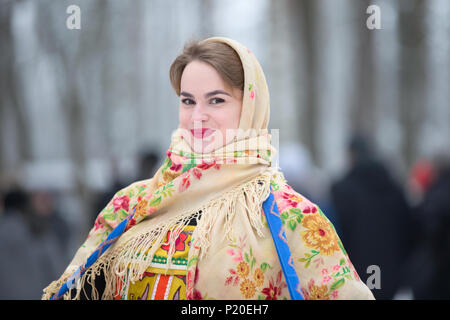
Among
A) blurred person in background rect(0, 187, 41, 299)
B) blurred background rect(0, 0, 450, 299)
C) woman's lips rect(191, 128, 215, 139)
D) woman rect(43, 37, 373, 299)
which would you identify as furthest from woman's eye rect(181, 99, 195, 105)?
blurred person in background rect(0, 187, 41, 299)

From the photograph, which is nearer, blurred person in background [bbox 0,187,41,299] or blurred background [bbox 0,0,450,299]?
blurred person in background [bbox 0,187,41,299]

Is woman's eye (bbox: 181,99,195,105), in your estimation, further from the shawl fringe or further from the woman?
the shawl fringe

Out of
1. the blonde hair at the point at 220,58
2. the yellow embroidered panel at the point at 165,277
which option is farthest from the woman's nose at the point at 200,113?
the yellow embroidered panel at the point at 165,277

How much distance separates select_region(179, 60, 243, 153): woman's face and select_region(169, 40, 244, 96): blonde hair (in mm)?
23

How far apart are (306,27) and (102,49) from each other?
6.27 meters

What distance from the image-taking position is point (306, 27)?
46.9 ft

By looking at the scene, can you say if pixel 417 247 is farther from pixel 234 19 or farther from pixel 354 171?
pixel 234 19

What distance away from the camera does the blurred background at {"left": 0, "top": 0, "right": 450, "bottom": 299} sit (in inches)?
214

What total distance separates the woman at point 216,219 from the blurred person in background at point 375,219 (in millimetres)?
3373

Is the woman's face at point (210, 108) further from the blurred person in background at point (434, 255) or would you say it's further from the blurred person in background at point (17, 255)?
the blurred person in background at point (17, 255)

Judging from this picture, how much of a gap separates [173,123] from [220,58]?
62.3 feet

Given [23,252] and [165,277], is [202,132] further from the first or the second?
[23,252]
